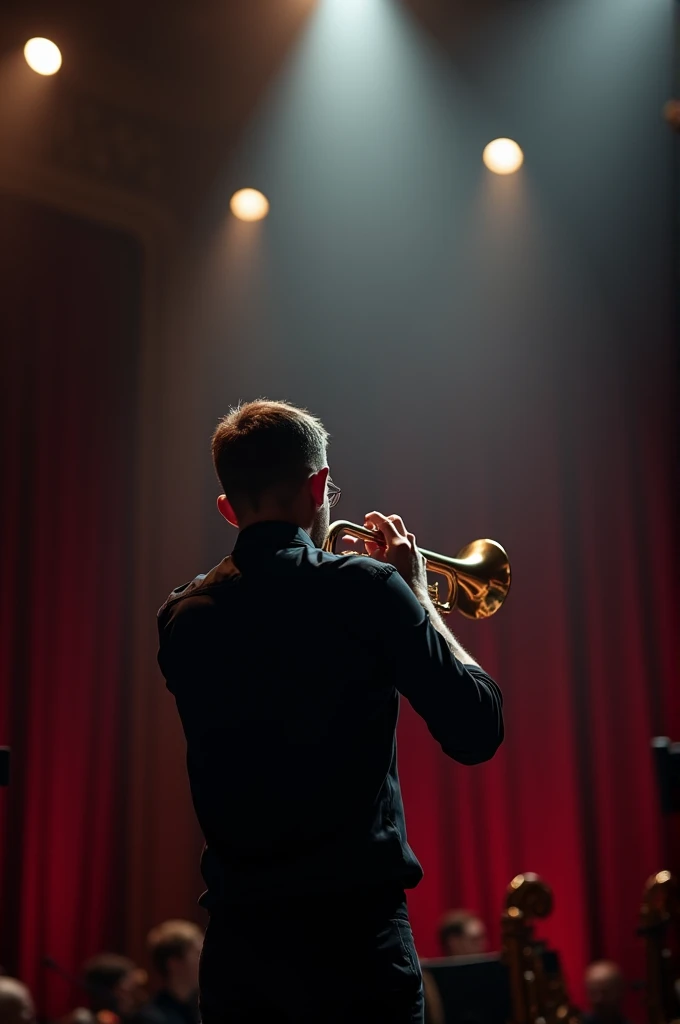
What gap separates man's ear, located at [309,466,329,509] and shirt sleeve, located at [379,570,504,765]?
0.69 ft

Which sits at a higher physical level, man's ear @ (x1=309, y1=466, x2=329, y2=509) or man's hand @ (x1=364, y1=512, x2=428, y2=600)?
man's ear @ (x1=309, y1=466, x2=329, y2=509)

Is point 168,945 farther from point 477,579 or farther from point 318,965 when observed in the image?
point 318,965

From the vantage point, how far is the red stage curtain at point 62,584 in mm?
5648

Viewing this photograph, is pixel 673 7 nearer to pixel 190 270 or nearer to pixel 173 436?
pixel 190 270

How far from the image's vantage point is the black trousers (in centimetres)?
149

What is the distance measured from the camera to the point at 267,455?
5.69 feet

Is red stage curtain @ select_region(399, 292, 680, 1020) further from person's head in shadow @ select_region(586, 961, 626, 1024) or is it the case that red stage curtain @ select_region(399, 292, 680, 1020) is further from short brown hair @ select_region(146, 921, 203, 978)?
short brown hair @ select_region(146, 921, 203, 978)

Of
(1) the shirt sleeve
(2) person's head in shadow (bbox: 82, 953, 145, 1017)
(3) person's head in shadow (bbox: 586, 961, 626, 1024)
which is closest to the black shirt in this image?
(1) the shirt sleeve

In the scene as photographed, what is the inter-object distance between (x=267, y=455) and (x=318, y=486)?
94 millimetres

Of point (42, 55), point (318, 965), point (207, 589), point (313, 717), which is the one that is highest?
point (42, 55)

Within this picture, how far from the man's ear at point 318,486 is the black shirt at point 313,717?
0.38 feet

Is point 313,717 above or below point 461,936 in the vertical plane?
above

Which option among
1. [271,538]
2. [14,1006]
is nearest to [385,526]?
[271,538]

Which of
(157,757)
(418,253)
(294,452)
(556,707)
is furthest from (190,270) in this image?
(294,452)
